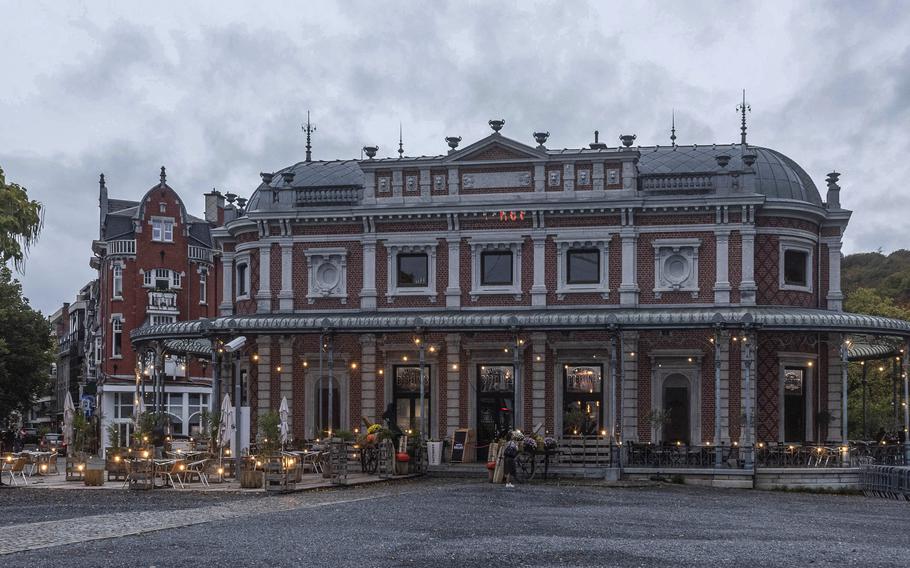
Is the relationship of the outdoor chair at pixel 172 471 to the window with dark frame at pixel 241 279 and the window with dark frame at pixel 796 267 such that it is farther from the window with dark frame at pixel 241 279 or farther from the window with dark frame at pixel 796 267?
the window with dark frame at pixel 796 267

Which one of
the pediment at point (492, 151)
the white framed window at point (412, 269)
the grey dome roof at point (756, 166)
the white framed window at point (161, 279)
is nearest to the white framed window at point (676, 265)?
the grey dome roof at point (756, 166)

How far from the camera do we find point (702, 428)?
35281mm

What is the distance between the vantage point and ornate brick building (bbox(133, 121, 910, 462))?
116ft

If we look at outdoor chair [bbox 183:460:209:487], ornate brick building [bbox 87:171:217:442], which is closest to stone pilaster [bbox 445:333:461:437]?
outdoor chair [bbox 183:460:209:487]

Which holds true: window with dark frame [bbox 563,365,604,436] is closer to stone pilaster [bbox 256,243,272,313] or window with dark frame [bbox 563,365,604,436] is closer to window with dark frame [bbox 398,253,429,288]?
window with dark frame [bbox 398,253,429,288]

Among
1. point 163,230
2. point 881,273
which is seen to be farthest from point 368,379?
point 881,273

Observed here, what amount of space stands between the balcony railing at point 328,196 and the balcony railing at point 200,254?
2698 cm

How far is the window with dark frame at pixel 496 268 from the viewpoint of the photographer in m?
37.0

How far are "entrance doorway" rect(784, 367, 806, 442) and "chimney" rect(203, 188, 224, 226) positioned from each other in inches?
1531

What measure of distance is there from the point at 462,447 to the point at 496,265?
5591 millimetres

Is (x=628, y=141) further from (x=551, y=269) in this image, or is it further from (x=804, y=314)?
(x=804, y=314)

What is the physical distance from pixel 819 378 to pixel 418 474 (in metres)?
12.3

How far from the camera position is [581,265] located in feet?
120

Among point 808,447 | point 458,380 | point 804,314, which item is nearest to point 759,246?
point 804,314
